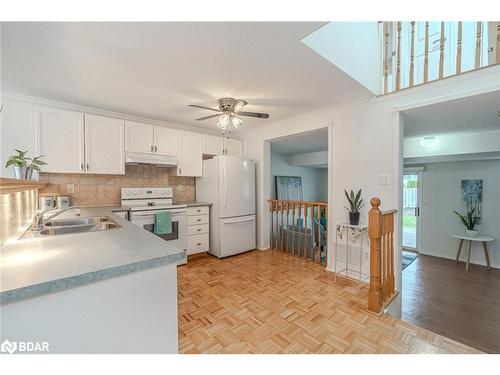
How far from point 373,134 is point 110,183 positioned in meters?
3.60

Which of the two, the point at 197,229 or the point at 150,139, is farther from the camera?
the point at 197,229

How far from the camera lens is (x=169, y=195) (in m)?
3.55

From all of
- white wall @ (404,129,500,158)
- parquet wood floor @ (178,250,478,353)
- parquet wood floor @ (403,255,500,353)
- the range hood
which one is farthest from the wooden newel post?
white wall @ (404,129,500,158)

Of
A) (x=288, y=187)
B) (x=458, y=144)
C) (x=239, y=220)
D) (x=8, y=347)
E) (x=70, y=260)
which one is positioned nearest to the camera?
(x=8, y=347)

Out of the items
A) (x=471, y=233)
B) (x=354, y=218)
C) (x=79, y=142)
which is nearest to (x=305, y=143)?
(x=354, y=218)

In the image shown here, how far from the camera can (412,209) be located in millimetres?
5082

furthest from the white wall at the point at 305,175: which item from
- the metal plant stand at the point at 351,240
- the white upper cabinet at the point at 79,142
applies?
the white upper cabinet at the point at 79,142

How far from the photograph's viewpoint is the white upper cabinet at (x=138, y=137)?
3.02 meters

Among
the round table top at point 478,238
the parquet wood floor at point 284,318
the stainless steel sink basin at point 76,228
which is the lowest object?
the parquet wood floor at point 284,318

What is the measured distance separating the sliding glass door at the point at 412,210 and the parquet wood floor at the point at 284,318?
3515 mm

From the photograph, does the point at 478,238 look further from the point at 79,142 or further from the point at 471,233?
the point at 79,142

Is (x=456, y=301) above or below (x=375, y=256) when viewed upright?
below

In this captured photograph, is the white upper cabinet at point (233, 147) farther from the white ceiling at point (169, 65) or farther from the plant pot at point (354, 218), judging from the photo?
the plant pot at point (354, 218)
